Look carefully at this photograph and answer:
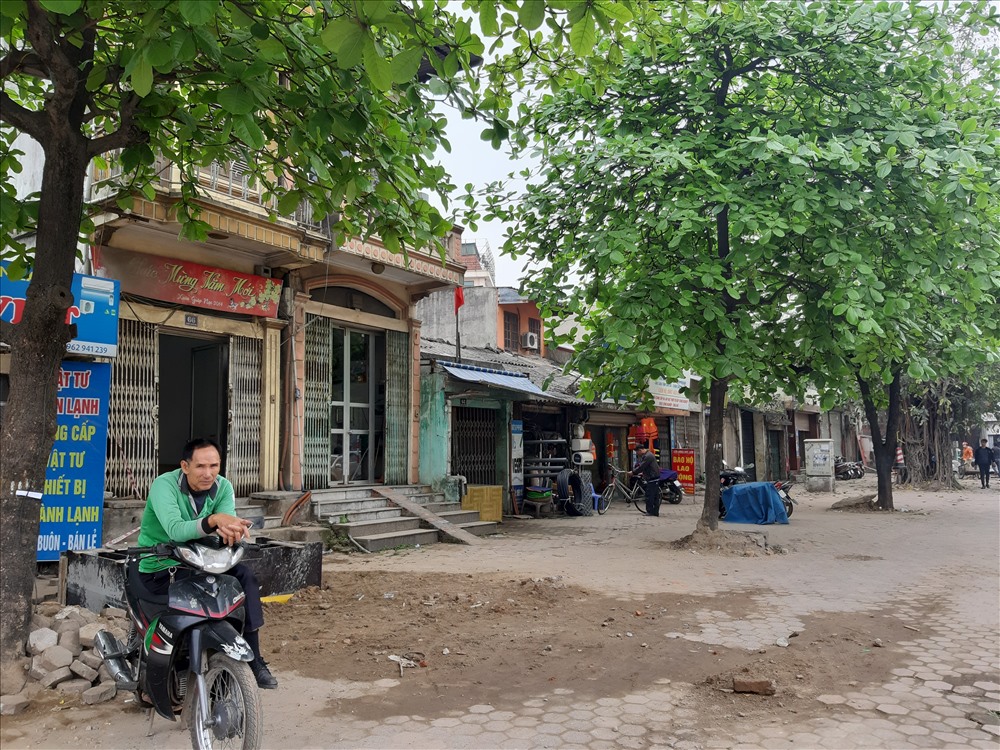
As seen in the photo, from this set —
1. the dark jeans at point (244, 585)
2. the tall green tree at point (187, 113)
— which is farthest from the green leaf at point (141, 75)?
the dark jeans at point (244, 585)

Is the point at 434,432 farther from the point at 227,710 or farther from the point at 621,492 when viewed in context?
the point at 227,710

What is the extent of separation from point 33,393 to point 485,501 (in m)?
10.5

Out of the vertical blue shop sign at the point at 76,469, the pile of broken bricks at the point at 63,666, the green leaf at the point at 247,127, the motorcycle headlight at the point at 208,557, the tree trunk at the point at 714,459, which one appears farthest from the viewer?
the tree trunk at the point at 714,459

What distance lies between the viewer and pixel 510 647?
18.8ft

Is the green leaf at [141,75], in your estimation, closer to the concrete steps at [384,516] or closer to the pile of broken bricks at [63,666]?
the pile of broken bricks at [63,666]

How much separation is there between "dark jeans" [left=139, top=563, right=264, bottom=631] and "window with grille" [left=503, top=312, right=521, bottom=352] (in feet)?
67.3

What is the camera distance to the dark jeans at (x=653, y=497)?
56.2ft

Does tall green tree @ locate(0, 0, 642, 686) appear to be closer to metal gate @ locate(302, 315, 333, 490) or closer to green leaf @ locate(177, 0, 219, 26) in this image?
green leaf @ locate(177, 0, 219, 26)

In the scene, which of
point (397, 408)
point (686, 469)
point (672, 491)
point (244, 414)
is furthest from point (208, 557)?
point (686, 469)

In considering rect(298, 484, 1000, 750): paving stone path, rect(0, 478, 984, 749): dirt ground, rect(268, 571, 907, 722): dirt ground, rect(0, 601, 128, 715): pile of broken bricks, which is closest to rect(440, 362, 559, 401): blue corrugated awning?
rect(298, 484, 1000, 750): paving stone path

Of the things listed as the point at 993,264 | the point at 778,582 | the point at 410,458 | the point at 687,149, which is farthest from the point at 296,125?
the point at 410,458

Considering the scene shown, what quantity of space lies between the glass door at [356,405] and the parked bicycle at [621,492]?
6.76m

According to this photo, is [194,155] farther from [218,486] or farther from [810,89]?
[810,89]

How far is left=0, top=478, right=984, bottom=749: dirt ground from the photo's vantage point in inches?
172
